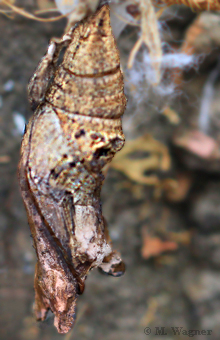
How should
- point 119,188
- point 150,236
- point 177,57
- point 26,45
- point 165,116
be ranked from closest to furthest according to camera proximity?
point 177,57 < point 26,45 < point 165,116 < point 119,188 < point 150,236

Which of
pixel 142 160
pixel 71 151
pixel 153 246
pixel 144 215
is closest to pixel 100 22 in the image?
pixel 71 151

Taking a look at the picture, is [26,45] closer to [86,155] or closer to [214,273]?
[86,155]

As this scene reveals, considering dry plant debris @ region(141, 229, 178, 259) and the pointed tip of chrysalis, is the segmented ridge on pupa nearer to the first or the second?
the pointed tip of chrysalis

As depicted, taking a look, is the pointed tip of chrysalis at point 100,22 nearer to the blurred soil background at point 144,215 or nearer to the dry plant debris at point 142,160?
the blurred soil background at point 144,215

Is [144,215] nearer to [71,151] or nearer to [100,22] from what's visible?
[71,151]

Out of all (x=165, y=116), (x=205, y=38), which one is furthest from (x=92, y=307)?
(x=205, y=38)

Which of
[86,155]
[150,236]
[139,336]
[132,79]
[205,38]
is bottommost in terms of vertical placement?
[139,336]
